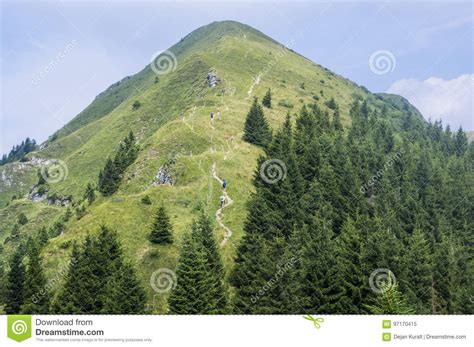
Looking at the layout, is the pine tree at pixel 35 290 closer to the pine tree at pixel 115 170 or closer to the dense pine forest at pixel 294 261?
the dense pine forest at pixel 294 261

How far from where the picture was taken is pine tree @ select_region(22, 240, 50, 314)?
46406 mm

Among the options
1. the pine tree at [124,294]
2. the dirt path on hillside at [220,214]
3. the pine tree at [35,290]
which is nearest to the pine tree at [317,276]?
the dirt path on hillside at [220,214]

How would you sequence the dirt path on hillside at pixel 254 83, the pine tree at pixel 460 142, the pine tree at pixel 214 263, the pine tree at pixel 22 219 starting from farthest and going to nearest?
1. the pine tree at pixel 460 142
2. the dirt path on hillside at pixel 254 83
3. the pine tree at pixel 22 219
4. the pine tree at pixel 214 263

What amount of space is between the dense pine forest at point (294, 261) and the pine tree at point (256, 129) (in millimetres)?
16664

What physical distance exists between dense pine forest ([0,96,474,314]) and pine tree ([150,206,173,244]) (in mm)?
136

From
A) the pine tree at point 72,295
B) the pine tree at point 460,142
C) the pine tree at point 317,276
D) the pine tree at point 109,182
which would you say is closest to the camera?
the pine tree at point 72,295

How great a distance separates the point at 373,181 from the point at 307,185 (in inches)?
769

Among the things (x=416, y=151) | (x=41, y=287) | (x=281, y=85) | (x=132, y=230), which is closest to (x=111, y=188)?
(x=132, y=230)

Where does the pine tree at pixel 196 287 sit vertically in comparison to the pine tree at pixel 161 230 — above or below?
below

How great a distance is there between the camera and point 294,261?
48781 mm

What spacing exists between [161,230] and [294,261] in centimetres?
Result: 1885
